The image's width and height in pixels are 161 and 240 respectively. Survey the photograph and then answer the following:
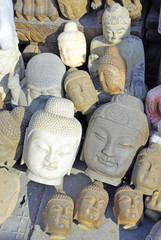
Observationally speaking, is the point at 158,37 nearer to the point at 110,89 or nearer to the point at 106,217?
the point at 110,89

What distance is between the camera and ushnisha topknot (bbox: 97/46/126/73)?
3176 mm

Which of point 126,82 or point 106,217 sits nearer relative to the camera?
point 106,217

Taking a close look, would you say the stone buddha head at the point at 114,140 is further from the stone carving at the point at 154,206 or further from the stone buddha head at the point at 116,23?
the stone buddha head at the point at 116,23

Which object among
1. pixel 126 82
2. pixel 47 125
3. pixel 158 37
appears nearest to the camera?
pixel 47 125

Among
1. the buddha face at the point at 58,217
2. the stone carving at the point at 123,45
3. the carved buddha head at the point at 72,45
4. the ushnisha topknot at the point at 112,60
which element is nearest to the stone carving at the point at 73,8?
the carved buddha head at the point at 72,45

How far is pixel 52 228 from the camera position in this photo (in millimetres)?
2609

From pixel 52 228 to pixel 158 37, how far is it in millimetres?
2801

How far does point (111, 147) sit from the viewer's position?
9.16 feet

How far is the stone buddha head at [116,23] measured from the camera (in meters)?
3.27

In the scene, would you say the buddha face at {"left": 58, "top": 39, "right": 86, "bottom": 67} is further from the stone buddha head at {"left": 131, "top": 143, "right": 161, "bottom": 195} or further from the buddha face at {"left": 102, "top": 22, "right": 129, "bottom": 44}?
the stone buddha head at {"left": 131, "top": 143, "right": 161, "bottom": 195}

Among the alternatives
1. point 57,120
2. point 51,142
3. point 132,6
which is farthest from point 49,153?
point 132,6

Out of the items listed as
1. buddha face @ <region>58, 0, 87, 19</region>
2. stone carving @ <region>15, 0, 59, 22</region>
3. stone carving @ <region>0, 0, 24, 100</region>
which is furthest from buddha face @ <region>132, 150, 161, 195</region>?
stone carving @ <region>15, 0, 59, 22</region>

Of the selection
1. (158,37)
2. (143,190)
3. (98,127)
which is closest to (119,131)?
(98,127)

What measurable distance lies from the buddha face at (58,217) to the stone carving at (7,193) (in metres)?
0.35
